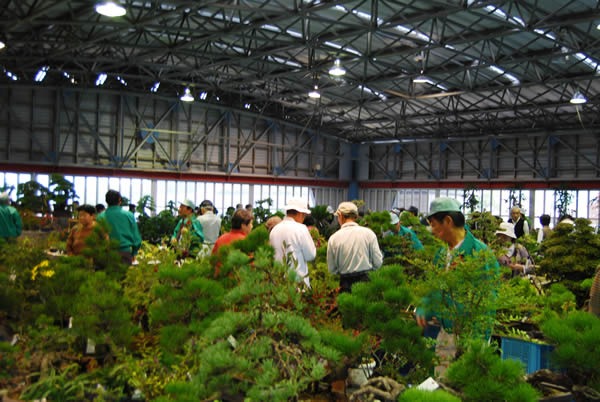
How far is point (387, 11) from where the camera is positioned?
11992 mm

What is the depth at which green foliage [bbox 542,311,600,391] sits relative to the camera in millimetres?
1781

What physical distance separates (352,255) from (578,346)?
240 cm

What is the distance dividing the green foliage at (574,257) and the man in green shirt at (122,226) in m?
3.62

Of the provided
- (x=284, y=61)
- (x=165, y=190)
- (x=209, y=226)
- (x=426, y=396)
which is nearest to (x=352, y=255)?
(x=426, y=396)

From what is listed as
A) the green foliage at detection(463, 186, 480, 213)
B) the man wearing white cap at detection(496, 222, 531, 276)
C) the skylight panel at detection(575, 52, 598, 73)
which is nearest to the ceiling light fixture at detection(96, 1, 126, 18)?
the man wearing white cap at detection(496, 222, 531, 276)

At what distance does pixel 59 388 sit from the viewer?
2.06 metres

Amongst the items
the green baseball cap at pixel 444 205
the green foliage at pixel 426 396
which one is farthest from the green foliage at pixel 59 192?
the green foliage at pixel 426 396

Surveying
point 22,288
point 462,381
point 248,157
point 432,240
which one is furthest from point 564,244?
point 248,157

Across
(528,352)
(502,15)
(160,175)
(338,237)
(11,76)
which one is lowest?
(528,352)

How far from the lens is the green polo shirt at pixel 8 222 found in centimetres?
595

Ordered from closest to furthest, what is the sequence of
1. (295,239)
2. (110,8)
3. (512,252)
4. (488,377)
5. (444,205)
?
(488,377) < (444,205) < (295,239) < (512,252) < (110,8)

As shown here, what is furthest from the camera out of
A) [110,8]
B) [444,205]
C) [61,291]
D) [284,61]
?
[284,61]

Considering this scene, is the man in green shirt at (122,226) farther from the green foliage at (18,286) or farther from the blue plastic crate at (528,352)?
the blue plastic crate at (528,352)

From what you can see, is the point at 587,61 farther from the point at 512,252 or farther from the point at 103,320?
the point at 103,320
